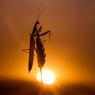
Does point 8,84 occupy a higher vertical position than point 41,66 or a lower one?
higher

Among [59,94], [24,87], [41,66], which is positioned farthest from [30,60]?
[24,87]

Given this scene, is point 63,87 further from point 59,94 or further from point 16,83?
point 16,83

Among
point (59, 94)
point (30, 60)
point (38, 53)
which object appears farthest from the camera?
point (59, 94)

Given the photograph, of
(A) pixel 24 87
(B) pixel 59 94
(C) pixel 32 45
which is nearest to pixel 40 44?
(C) pixel 32 45

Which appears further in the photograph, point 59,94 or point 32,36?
point 59,94

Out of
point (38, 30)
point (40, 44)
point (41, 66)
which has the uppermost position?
point (38, 30)

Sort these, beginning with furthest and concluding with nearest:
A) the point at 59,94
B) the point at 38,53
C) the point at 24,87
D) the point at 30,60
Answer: the point at 24,87 < the point at 59,94 < the point at 30,60 < the point at 38,53

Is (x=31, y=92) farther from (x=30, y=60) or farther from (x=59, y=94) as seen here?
(x=30, y=60)

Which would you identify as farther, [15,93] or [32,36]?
[15,93]

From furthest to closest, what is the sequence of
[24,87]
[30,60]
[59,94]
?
[24,87], [59,94], [30,60]
